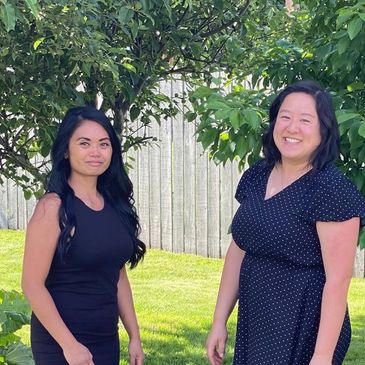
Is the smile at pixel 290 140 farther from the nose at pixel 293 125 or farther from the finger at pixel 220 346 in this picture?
the finger at pixel 220 346

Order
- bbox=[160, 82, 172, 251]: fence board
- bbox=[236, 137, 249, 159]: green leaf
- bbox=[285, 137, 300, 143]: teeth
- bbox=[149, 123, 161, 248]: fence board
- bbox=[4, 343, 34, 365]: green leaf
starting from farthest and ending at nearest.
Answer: bbox=[149, 123, 161, 248]: fence board < bbox=[160, 82, 172, 251]: fence board < bbox=[4, 343, 34, 365]: green leaf < bbox=[236, 137, 249, 159]: green leaf < bbox=[285, 137, 300, 143]: teeth

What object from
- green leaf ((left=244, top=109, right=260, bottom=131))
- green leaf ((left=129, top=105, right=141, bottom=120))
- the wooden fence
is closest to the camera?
green leaf ((left=244, top=109, right=260, bottom=131))

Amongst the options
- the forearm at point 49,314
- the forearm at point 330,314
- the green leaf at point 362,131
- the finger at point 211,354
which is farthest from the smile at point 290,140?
the forearm at point 49,314

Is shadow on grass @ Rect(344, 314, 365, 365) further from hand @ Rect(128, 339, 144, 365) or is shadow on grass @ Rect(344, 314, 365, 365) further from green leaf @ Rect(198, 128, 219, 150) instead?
green leaf @ Rect(198, 128, 219, 150)

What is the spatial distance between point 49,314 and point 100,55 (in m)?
0.98

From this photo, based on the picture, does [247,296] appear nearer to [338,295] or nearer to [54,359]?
[338,295]

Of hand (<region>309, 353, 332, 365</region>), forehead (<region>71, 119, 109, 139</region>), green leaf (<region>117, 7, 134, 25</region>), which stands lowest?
hand (<region>309, 353, 332, 365</region>)

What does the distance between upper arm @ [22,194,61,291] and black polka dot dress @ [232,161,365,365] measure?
A: 0.66 meters

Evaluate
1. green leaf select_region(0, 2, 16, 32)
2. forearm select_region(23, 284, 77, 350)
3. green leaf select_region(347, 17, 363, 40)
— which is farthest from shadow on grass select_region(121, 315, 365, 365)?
green leaf select_region(0, 2, 16, 32)

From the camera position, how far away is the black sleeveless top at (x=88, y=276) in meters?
3.12

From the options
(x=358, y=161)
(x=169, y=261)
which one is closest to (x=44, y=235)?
(x=358, y=161)

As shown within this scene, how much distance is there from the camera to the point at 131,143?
4.89 meters

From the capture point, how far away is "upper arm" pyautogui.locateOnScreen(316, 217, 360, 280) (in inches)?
110

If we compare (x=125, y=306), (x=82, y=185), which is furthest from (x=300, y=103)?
(x=125, y=306)
